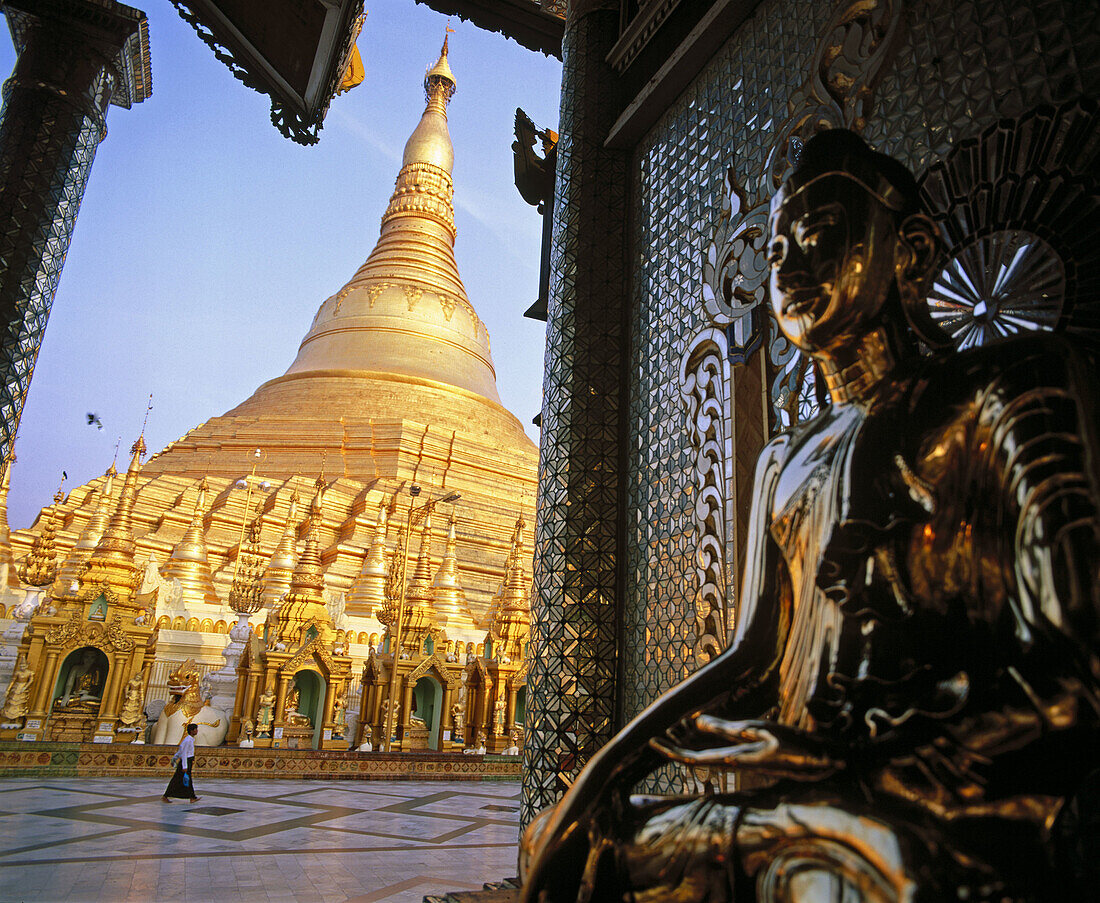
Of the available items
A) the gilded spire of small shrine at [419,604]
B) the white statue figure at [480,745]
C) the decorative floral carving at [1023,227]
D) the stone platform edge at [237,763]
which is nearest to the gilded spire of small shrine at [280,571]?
the gilded spire of small shrine at [419,604]

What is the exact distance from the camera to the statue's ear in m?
1.79

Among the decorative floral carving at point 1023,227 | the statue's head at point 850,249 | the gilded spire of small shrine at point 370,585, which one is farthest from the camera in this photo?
the gilded spire of small shrine at point 370,585

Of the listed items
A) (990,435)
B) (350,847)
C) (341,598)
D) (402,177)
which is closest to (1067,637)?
(990,435)

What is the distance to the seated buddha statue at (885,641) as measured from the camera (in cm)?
121

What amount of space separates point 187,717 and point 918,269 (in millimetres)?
12836

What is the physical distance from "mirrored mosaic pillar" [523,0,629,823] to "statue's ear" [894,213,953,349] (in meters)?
2.44

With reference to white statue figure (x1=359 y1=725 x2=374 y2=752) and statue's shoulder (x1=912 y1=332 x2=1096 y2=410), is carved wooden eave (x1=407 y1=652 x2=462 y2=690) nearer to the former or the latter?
white statue figure (x1=359 y1=725 x2=374 y2=752)

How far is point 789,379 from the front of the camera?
9.60ft

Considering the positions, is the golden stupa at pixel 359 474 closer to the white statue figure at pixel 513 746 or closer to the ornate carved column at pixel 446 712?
the ornate carved column at pixel 446 712

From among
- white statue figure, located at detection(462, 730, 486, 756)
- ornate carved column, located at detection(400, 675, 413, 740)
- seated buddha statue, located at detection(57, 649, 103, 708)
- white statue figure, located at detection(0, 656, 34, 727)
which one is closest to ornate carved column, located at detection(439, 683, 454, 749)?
white statue figure, located at detection(462, 730, 486, 756)

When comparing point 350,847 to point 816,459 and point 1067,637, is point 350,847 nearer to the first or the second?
point 816,459

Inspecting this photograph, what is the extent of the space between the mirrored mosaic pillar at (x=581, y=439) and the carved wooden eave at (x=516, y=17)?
140cm

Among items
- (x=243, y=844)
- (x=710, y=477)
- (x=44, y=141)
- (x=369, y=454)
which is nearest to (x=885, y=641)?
(x=710, y=477)

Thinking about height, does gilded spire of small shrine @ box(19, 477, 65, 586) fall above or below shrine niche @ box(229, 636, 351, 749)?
above
